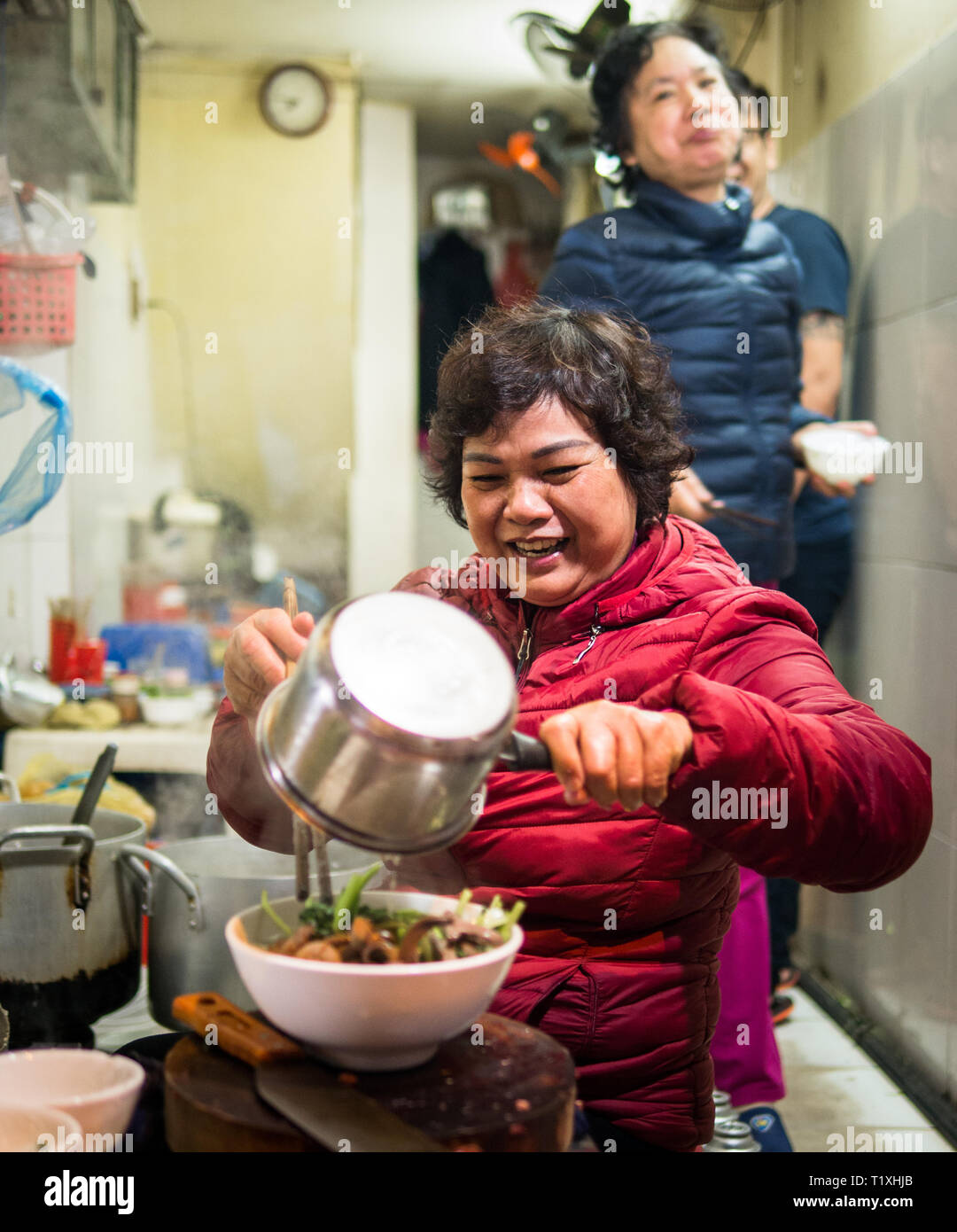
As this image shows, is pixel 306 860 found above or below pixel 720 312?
below

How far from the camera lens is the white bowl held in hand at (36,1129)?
70 centimetres

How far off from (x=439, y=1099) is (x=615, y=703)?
0.32 metres

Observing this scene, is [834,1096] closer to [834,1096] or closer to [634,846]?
[834,1096]

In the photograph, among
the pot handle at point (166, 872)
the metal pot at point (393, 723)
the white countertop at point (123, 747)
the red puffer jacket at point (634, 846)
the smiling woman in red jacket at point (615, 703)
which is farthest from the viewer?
the white countertop at point (123, 747)

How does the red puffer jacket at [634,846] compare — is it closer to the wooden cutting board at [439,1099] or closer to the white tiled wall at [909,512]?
the wooden cutting board at [439,1099]

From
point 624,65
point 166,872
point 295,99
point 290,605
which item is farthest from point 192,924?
point 295,99

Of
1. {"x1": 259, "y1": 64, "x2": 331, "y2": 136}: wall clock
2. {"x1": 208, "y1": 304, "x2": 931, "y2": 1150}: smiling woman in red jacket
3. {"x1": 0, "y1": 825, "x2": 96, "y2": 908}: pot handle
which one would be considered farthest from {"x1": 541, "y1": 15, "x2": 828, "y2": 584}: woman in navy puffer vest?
{"x1": 259, "y1": 64, "x2": 331, "y2": 136}: wall clock

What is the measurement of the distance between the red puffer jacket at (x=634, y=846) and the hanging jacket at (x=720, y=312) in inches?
35.0

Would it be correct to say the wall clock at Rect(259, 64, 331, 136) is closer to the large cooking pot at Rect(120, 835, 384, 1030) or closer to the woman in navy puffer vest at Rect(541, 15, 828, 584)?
the woman in navy puffer vest at Rect(541, 15, 828, 584)

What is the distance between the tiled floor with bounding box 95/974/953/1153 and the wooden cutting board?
98 cm

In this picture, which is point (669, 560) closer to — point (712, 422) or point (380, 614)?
point (380, 614)

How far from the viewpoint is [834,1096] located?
2180 millimetres

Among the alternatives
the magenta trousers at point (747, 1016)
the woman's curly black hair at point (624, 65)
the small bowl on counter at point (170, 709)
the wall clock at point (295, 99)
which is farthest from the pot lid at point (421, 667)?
the wall clock at point (295, 99)

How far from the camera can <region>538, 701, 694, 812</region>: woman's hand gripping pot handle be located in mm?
713
